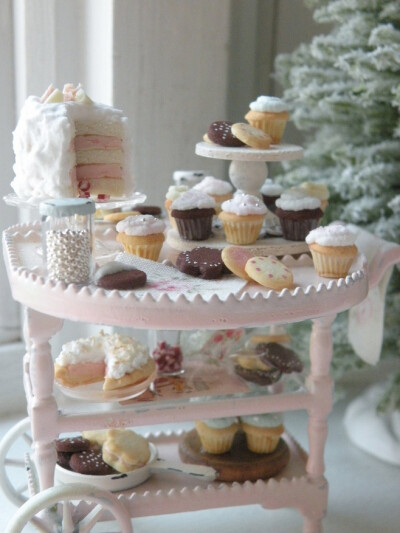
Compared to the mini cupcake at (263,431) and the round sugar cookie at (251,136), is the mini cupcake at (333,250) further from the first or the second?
the mini cupcake at (263,431)

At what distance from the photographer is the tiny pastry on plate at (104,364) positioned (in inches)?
53.1

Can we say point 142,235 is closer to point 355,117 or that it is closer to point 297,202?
point 297,202

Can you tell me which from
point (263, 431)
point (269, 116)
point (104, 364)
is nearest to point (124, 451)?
point (104, 364)

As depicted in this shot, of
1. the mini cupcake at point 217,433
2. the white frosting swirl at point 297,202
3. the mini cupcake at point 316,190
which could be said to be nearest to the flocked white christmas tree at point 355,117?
the mini cupcake at point 316,190

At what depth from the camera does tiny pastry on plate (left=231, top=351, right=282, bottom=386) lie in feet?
4.99

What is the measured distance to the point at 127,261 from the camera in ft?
4.28

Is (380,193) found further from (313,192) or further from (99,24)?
(99,24)

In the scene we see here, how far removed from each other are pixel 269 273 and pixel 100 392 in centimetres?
40

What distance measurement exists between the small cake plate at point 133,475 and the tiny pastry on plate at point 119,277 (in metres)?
0.43

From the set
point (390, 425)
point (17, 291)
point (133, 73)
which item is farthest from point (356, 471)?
point (133, 73)

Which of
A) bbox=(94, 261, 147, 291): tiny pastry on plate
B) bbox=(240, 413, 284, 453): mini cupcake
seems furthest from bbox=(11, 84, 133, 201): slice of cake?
bbox=(240, 413, 284, 453): mini cupcake

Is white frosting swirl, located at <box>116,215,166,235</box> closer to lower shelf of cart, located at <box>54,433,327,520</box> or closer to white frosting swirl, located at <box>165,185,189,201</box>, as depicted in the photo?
white frosting swirl, located at <box>165,185,189,201</box>

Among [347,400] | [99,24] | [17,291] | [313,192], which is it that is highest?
[99,24]

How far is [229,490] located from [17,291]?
57cm
